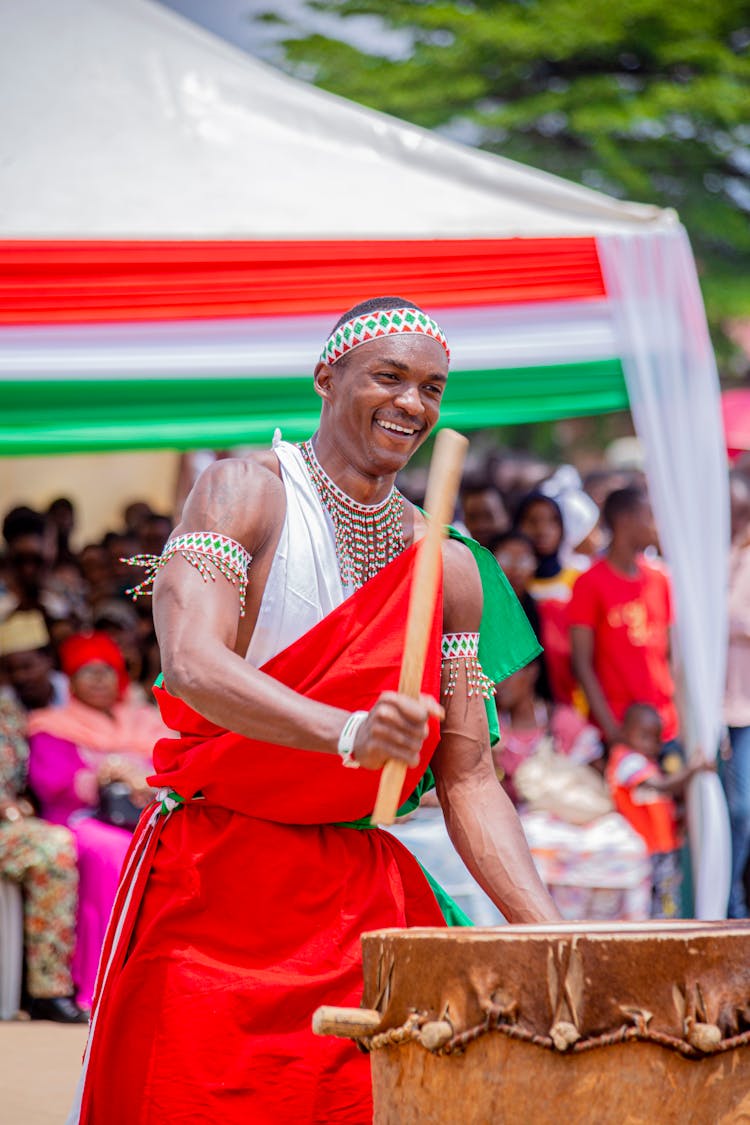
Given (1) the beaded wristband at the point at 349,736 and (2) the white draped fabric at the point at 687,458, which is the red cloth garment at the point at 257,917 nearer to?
(1) the beaded wristband at the point at 349,736

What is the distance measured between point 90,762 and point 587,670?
92.8 inches

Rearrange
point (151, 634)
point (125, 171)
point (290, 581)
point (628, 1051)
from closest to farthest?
point (628, 1051) → point (290, 581) → point (125, 171) → point (151, 634)

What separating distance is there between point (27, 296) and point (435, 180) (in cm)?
173

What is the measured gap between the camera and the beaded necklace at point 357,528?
131 inches

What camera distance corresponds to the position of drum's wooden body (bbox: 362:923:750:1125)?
2.46 m

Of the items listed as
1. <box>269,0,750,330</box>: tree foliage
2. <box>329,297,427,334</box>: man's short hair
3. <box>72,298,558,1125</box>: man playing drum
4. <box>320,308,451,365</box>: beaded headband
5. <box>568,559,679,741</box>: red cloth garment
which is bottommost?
<box>72,298,558,1125</box>: man playing drum

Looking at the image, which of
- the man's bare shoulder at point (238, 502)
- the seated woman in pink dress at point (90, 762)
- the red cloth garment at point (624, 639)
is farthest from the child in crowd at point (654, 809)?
the man's bare shoulder at point (238, 502)

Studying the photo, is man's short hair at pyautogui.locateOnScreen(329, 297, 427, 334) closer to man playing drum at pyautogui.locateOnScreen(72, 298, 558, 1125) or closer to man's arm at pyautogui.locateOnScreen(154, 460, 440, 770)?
man playing drum at pyautogui.locateOnScreen(72, 298, 558, 1125)

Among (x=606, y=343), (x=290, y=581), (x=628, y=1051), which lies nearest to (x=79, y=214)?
(x=606, y=343)

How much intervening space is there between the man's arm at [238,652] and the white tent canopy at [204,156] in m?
3.15

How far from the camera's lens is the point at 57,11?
23.2 feet

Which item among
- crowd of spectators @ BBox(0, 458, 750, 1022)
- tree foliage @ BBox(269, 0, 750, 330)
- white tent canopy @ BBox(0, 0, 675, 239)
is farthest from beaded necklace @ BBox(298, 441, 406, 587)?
tree foliage @ BBox(269, 0, 750, 330)

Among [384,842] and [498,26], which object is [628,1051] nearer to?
[384,842]

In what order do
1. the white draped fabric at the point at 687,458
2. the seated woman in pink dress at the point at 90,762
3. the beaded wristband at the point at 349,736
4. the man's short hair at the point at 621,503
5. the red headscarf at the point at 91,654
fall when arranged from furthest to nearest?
the man's short hair at the point at 621,503 → the red headscarf at the point at 91,654 → the seated woman in pink dress at the point at 90,762 → the white draped fabric at the point at 687,458 → the beaded wristband at the point at 349,736
